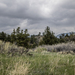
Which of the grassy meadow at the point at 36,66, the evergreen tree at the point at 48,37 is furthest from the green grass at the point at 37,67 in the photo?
the evergreen tree at the point at 48,37

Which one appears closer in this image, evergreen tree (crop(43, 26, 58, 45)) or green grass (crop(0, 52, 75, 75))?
green grass (crop(0, 52, 75, 75))

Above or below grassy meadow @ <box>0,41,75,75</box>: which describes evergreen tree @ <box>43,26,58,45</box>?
above

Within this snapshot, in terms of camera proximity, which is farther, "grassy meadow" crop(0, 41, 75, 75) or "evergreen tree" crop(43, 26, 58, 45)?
"evergreen tree" crop(43, 26, 58, 45)

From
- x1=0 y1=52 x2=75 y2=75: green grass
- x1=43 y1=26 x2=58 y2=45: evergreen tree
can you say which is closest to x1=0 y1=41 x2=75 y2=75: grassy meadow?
x1=0 y1=52 x2=75 y2=75: green grass

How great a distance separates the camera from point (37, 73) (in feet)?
9.55

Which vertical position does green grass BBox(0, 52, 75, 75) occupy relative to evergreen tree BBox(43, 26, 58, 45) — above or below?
below

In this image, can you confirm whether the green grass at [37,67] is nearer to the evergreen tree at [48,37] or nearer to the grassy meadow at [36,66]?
the grassy meadow at [36,66]

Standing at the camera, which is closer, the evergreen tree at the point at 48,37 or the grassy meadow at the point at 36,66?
the grassy meadow at the point at 36,66

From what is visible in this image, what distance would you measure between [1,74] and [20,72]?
0.70 metres

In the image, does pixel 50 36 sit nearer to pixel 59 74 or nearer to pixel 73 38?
pixel 73 38

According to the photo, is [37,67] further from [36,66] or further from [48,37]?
[48,37]

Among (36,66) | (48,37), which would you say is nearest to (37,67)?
(36,66)

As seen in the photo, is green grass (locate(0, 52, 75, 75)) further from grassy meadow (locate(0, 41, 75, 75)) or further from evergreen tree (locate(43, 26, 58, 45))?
evergreen tree (locate(43, 26, 58, 45))

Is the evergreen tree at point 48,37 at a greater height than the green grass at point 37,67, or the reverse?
the evergreen tree at point 48,37
